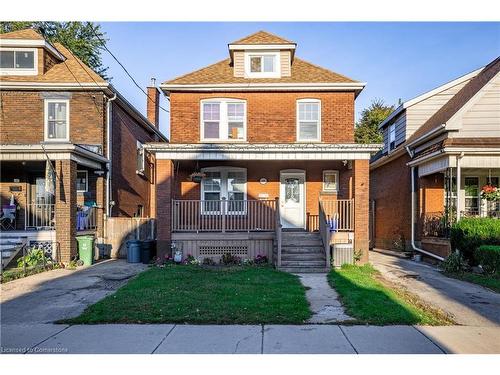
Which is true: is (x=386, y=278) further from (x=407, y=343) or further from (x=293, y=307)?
(x=407, y=343)

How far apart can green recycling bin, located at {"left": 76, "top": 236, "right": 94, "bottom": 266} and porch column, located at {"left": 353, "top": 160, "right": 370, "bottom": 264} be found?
925cm

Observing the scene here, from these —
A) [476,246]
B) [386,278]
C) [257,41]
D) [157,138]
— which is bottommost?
[386,278]

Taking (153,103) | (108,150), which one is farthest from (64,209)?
(153,103)

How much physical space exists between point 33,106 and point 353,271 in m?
14.7

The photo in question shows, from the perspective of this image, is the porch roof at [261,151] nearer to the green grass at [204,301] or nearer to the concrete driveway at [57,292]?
the concrete driveway at [57,292]

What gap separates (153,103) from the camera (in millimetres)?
25875

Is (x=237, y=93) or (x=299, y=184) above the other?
(x=237, y=93)

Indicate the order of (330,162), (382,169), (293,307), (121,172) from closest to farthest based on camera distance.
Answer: (293,307) → (330,162) → (121,172) → (382,169)

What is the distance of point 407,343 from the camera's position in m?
5.86

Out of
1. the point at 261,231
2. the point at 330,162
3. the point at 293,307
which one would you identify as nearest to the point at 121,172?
the point at 261,231

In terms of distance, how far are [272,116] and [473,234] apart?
8332 mm

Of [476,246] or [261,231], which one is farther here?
[261,231]

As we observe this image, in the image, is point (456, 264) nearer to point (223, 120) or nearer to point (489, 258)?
point (489, 258)

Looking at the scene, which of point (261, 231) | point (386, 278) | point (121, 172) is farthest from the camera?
point (121, 172)
